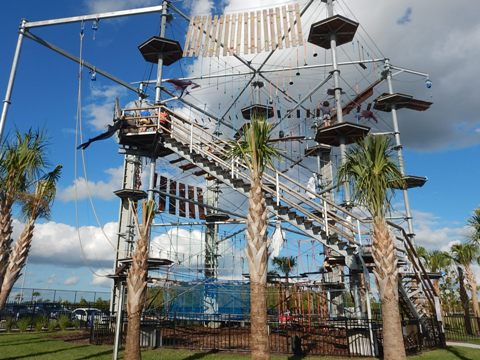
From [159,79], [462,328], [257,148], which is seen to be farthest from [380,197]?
[462,328]

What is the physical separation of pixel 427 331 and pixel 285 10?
15.8 metres

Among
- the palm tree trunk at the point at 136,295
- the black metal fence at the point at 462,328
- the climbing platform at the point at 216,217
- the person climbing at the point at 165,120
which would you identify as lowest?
the black metal fence at the point at 462,328

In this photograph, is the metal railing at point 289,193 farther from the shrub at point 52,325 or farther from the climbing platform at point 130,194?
the shrub at point 52,325

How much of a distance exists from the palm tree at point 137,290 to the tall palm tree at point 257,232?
3583 millimetres

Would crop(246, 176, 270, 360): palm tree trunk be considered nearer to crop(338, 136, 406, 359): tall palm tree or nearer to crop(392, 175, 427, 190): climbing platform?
crop(338, 136, 406, 359): tall palm tree

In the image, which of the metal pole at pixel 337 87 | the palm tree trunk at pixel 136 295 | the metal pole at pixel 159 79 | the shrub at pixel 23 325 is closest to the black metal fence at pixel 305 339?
the palm tree trunk at pixel 136 295

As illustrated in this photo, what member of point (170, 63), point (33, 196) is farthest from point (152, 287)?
point (170, 63)

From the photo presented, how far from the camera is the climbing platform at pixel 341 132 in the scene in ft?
56.2

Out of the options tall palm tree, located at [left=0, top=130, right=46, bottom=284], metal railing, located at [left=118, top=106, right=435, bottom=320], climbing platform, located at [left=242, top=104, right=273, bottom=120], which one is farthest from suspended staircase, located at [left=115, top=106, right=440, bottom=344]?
climbing platform, located at [left=242, top=104, right=273, bottom=120]

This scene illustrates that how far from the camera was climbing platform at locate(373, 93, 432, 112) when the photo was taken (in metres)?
24.5

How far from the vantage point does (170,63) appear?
68.7 ft

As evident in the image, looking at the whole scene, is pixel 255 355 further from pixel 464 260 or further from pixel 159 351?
pixel 464 260

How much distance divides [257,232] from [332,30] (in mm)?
14619

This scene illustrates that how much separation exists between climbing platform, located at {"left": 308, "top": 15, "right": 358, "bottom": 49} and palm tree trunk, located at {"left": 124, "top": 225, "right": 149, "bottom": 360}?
13.9 metres
